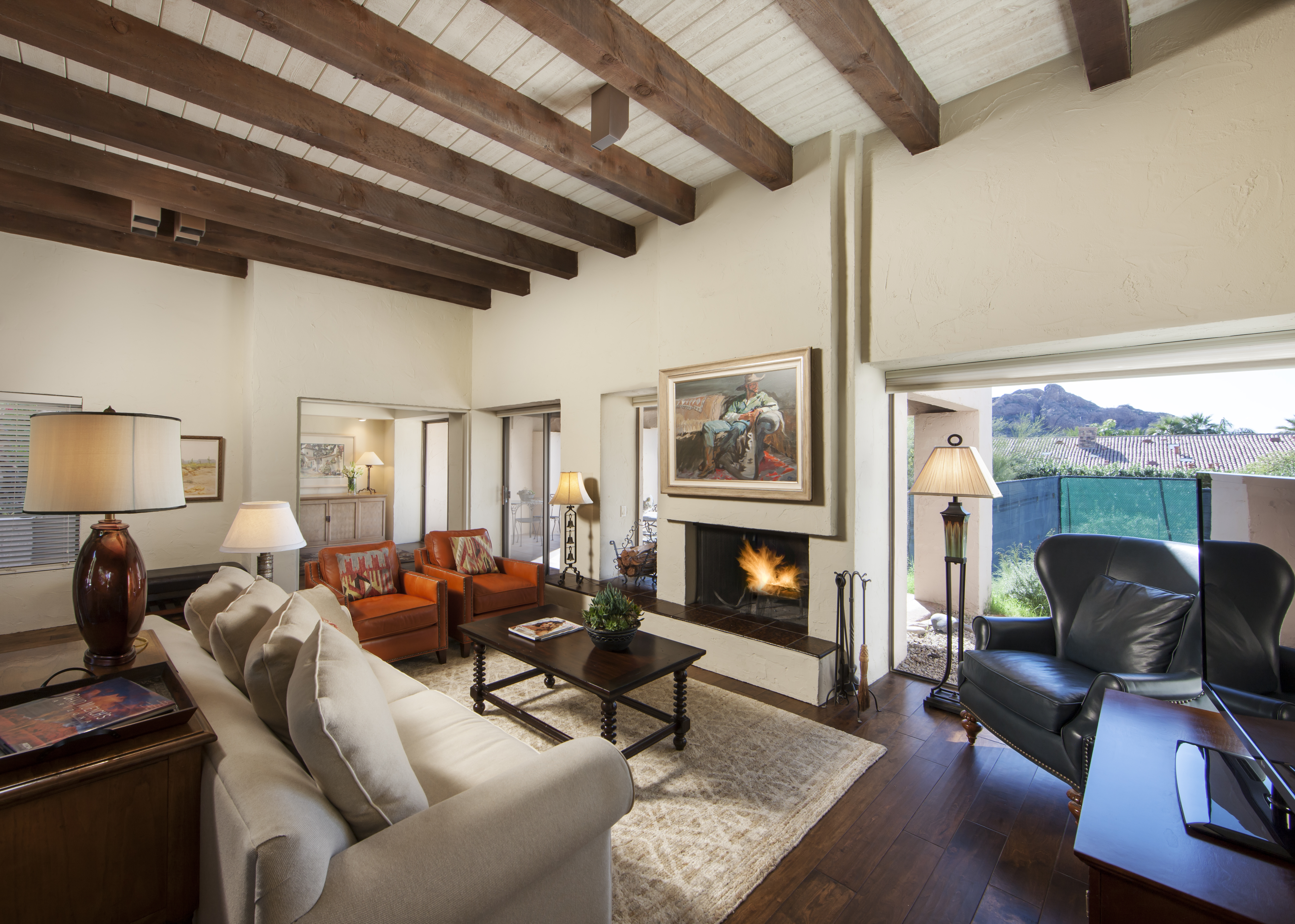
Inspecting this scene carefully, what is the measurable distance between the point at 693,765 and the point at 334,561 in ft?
9.17

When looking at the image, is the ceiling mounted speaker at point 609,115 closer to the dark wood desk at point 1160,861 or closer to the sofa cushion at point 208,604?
the sofa cushion at point 208,604

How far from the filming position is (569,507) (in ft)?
17.0

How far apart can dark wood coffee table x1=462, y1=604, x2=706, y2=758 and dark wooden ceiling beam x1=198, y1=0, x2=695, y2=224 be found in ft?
8.51

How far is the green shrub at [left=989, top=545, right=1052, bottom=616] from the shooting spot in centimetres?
374

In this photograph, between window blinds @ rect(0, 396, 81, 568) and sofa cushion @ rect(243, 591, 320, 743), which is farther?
window blinds @ rect(0, 396, 81, 568)

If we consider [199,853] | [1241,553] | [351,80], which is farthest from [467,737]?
[351,80]

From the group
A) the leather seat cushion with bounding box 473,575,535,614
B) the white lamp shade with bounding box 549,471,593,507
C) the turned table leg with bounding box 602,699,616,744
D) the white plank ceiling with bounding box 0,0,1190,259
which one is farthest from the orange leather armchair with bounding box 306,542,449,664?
the white plank ceiling with bounding box 0,0,1190,259

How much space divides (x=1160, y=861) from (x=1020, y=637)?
6.64 ft

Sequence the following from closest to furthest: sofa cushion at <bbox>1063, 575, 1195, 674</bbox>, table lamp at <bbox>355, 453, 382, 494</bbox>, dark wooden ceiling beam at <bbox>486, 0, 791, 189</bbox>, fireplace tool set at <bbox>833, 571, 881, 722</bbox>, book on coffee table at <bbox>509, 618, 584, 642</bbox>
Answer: dark wooden ceiling beam at <bbox>486, 0, 791, 189</bbox>
sofa cushion at <bbox>1063, 575, 1195, 674</bbox>
book on coffee table at <bbox>509, 618, 584, 642</bbox>
fireplace tool set at <bbox>833, 571, 881, 722</bbox>
table lamp at <bbox>355, 453, 382, 494</bbox>

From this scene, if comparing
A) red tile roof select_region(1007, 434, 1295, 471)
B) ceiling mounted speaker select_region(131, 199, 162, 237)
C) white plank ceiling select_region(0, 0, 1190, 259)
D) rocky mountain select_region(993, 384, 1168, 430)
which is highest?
white plank ceiling select_region(0, 0, 1190, 259)

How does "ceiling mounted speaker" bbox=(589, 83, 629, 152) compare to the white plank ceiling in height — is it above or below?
below

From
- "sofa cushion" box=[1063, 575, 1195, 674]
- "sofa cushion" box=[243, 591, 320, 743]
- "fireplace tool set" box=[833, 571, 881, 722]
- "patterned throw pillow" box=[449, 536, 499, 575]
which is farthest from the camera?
"patterned throw pillow" box=[449, 536, 499, 575]

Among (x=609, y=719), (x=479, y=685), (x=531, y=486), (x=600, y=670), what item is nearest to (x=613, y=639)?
(x=600, y=670)

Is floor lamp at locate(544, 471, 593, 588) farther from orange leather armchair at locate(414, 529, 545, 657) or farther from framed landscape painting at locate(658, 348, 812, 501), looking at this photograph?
framed landscape painting at locate(658, 348, 812, 501)
